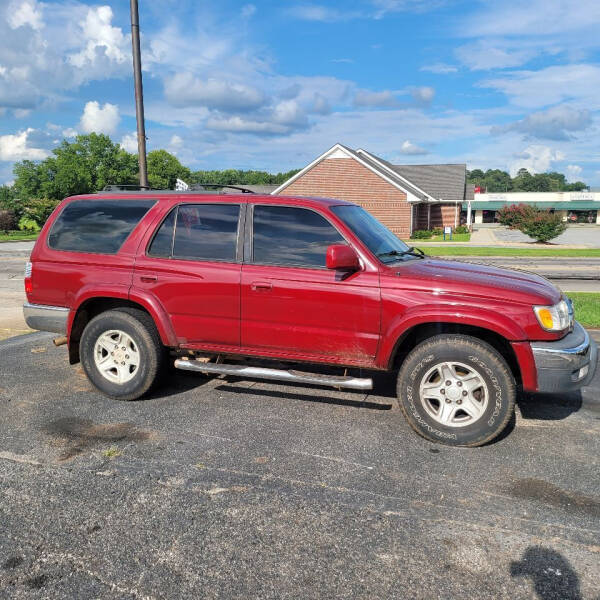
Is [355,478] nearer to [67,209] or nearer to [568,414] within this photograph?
[568,414]

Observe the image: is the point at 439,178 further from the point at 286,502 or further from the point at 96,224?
the point at 286,502

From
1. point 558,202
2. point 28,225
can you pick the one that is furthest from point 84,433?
point 558,202

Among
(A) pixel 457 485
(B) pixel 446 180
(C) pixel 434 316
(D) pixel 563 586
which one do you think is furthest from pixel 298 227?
(B) pixel 446 180

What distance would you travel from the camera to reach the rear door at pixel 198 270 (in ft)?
15.6

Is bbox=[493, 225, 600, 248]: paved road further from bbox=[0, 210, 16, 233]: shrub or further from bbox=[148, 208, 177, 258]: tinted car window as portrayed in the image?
bbox=[0, 210, 16, 233]: shrub

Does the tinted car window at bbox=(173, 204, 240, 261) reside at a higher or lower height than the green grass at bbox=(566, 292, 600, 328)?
higher

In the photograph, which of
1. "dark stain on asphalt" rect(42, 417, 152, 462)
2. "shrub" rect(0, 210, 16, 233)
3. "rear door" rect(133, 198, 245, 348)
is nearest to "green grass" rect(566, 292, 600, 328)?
"rear door" rect(133, 198, 245, 348)

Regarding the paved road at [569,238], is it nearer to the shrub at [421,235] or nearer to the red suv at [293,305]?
the shrub at [421,235]

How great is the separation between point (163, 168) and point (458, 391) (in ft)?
340

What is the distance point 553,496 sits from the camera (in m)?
3.43

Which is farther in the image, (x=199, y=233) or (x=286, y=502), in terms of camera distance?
(x=199, y=233)

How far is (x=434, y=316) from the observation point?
4141mm

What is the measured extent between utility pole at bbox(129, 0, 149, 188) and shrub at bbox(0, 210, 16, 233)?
43174mm

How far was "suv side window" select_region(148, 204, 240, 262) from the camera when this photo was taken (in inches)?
191
